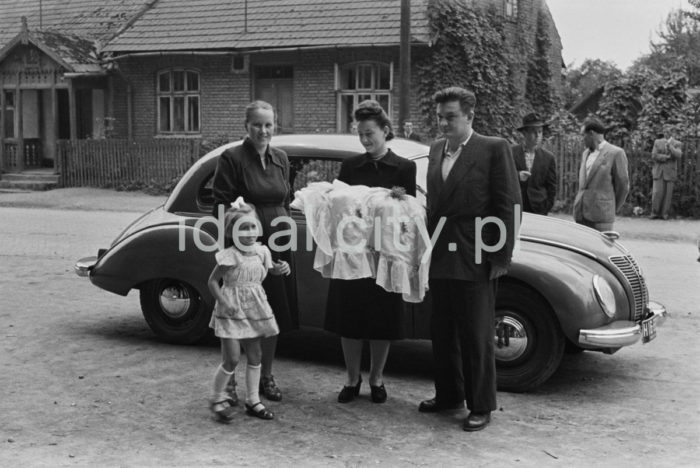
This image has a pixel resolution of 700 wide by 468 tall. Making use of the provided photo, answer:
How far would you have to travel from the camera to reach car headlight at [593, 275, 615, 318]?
18.4 ft

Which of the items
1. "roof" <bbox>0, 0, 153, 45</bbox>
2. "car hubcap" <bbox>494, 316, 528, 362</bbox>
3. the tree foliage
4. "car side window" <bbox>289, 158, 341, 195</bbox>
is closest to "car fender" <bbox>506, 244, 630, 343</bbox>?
"car hubcap" <bbox>494, 316, 528, 362</bbox>

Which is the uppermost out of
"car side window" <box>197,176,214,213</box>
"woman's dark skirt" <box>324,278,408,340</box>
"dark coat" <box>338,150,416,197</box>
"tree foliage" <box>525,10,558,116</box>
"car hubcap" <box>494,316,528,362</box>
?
"tree foliage" <box>525,10,558,116</box>

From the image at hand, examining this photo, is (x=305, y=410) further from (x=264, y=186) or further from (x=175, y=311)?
(x=175, y=311)

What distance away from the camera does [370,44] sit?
21234mm

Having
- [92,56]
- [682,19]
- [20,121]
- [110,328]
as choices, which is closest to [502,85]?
[92,56]

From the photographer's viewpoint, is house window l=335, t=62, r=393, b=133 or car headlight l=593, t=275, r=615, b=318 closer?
car headlight l=593, t=275, r=615, b=318

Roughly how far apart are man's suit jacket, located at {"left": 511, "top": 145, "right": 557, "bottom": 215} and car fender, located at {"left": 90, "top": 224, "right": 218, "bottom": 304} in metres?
3.34

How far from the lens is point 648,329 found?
19.1 ft

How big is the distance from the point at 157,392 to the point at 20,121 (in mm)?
21864

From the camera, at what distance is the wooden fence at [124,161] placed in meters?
22.5

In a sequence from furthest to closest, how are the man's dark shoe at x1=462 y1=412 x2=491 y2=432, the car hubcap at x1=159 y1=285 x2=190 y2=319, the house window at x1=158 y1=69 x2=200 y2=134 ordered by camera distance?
the house window at x1=158 y1=69 x2=200 y2=134 → the car hubcap at x1=159 y1=285 x2=190 y2=319 → the man's dark shoe at x1=462 y1=412 x2=491 y2=432

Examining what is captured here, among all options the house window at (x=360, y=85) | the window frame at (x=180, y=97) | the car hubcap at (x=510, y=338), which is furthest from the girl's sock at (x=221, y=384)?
the window frame at (x=180, y=97)

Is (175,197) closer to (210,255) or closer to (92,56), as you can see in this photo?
(210,255)

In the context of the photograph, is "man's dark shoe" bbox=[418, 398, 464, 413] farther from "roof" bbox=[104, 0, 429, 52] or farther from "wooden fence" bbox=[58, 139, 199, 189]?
"wooden fence" bbox=[58, 139, 199, 189]
